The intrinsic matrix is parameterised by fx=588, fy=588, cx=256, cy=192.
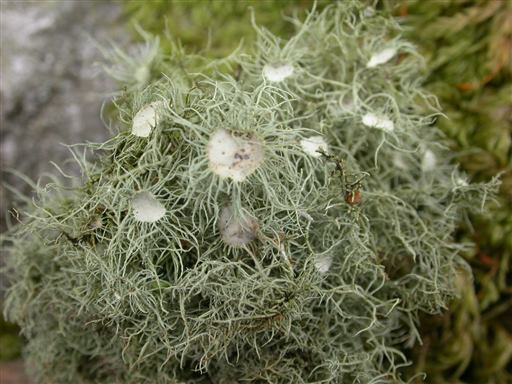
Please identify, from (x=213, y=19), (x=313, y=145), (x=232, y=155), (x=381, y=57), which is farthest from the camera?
(x=213, y=19)

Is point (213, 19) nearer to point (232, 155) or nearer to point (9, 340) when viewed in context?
point (232, 155)

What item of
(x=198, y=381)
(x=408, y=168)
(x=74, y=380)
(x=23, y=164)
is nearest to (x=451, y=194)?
(x=408, y=168)

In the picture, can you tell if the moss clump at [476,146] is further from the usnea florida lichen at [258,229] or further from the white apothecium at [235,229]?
the white apothecium at [235,229]

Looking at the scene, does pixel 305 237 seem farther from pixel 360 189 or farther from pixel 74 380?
pixel 74 380

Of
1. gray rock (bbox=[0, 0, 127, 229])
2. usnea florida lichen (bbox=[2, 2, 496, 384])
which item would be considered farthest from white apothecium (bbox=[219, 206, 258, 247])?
gray rock (bbox=[0, 0, 127, 229])

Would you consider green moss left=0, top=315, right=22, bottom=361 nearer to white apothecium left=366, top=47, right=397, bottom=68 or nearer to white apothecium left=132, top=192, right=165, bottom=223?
white apothecium left=132, top=192, right=165, bottom=223

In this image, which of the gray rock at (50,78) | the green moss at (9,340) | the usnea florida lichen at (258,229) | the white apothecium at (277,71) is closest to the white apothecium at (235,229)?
the usnea florida lichen at (258,229)

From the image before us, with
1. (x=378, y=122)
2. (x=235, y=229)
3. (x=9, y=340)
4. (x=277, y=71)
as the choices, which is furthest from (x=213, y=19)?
(x=9, y=340)
